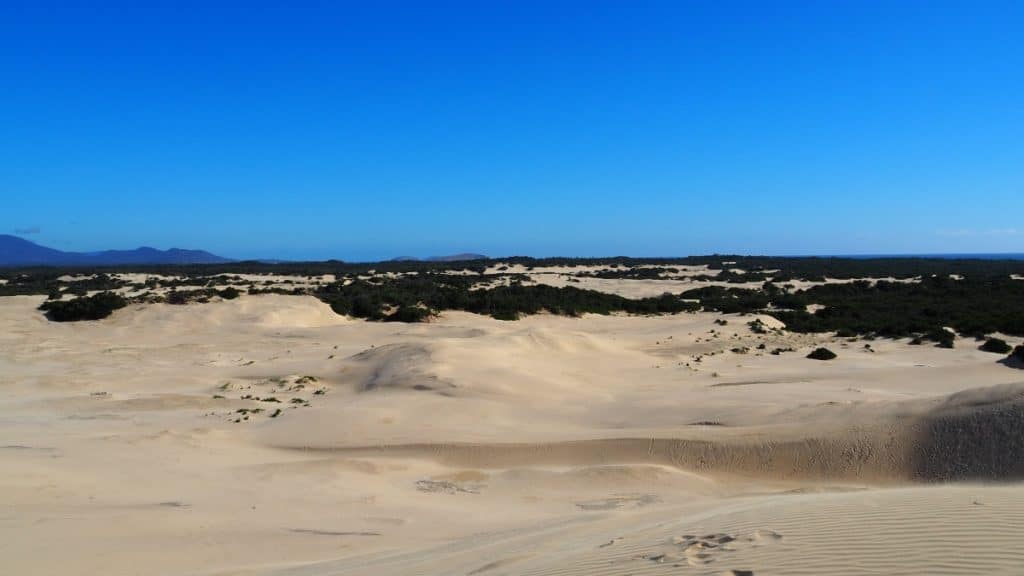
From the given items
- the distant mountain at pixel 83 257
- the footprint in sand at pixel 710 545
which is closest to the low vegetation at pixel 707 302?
the footprint in sand at pixel 710 545

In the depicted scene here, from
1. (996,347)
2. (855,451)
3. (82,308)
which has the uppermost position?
(82,308)

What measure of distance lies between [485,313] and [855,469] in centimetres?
2060

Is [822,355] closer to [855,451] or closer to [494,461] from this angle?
[855,451]

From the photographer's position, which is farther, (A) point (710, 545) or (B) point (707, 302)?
(B) point (707, 302)

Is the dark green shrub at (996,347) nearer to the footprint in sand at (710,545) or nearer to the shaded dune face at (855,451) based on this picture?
the shaded dune face at (855,451)

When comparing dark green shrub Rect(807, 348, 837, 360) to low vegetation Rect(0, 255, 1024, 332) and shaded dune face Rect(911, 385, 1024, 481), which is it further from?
shaded dune face Rect(911, 385, 1024, 481)

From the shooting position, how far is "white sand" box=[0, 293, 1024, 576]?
591 centimetres

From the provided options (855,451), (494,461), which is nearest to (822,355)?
(855,451)

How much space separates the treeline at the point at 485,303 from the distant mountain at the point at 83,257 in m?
99.8

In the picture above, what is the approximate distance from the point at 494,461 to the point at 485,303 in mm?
20103

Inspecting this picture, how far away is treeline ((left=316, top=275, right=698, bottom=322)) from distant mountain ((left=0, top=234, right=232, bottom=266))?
9976cm

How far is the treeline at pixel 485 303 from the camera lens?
2886 cm

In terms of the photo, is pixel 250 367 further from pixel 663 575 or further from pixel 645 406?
pixel 663 575

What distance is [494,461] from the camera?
10.7m
